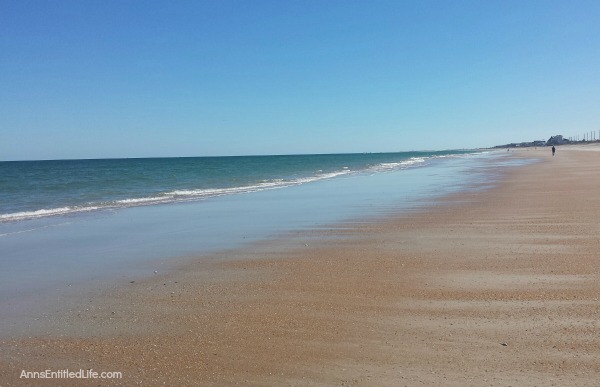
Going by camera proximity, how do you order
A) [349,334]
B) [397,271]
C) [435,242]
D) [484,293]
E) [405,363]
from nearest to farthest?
[405,363]
[349,334]
[484,293]
[397,271]
[435,242]

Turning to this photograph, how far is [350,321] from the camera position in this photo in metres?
5.52

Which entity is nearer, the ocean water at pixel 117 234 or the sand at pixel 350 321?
the sand at pixel 350 321

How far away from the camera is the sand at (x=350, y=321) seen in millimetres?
4336

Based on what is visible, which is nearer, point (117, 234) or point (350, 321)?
point (350, 321)

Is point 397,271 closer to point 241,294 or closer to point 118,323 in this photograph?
point 241,294

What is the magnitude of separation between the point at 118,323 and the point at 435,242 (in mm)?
6624

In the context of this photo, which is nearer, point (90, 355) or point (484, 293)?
point (90, 355)

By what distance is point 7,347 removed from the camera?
5.06 m

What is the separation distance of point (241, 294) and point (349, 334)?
7.00 feet

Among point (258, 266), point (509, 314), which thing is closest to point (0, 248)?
point (258, 266)

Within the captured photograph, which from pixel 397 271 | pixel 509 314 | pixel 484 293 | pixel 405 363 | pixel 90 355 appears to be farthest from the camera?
pixel 397 271

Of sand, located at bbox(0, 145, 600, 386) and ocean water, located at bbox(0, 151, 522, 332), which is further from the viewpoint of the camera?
ocean water, located at bbox(0, 151, 522, 332)

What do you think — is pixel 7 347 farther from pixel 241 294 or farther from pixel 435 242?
pixel 435 242

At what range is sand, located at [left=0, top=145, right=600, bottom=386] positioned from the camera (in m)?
4.34
